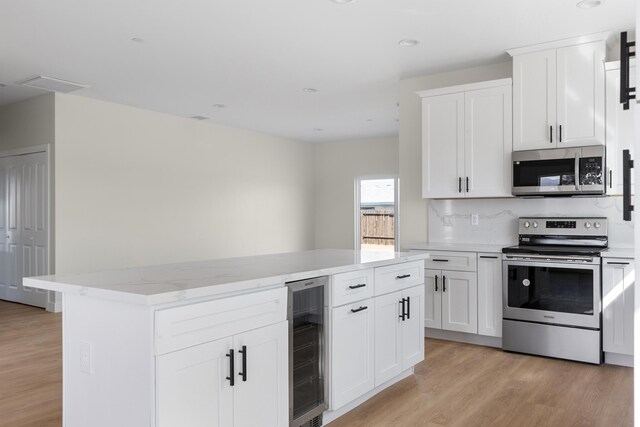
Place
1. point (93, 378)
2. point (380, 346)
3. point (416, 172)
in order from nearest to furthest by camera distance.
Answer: point (93, 378) < point (380, 346) < point (416, 172)

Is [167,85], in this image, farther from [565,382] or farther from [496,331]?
[565,382]

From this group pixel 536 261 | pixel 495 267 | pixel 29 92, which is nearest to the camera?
pixel 536 261

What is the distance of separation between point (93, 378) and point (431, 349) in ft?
9.69

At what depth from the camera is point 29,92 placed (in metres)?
5.72

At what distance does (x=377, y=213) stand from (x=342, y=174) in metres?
0.97

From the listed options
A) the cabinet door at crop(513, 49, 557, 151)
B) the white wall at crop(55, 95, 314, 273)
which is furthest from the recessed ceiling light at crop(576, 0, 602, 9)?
the white wall at crop(55, 95, 314, 273)

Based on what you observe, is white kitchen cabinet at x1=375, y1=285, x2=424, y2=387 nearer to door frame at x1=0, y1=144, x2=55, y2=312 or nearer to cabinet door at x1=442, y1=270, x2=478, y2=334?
cabinet door at x1=442, y1=270, x2=478, y2=334

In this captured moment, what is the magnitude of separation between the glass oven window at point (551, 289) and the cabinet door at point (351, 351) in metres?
1.66

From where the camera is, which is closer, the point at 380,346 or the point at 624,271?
the point at 380,346

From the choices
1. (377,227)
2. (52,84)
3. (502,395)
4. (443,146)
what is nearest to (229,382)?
(502,395)

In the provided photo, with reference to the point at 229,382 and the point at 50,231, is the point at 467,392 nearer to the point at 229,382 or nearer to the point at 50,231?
the point at 229,382

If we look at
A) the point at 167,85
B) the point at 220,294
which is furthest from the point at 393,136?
the point at 220,294

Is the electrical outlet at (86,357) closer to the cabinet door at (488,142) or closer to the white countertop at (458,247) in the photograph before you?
the white countertop at (458,247)

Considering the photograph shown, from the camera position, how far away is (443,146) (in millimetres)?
4625
